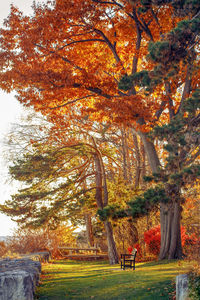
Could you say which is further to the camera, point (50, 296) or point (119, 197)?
point (119, 197)

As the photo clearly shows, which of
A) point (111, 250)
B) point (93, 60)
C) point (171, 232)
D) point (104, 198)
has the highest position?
point (93, 60)

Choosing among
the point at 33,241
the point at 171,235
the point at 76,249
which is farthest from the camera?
the point at 76,249

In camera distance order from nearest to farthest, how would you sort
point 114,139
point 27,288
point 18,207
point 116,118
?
point 27,288 → point 116,118 → point 18,207 → point 114,139

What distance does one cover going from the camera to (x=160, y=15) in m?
13.3

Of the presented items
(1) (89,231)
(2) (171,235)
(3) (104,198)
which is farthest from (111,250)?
(1) (89,231)

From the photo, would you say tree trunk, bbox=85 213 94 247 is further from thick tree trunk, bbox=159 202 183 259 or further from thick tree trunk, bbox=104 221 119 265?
thick tree trunk, bbox=159 202 183 259

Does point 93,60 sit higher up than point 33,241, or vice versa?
point 93,60

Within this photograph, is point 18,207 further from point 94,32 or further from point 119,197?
point 94,32

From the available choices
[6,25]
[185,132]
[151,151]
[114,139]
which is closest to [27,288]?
[185,132]

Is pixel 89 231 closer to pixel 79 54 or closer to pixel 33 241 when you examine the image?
pixel 33 241

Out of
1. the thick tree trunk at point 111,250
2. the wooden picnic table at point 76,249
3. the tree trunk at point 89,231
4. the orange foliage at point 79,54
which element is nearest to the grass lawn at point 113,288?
the orange foliage at point 79,54

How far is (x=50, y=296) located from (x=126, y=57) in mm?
9515

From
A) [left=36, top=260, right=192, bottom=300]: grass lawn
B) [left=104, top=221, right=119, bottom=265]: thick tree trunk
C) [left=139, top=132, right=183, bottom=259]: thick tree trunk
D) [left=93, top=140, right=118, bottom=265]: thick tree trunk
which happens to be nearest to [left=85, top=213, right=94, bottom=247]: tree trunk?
[left=93, top=140, right=118, bottom=265]: thick tree trunk

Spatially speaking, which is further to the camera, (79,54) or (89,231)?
(89,231)
